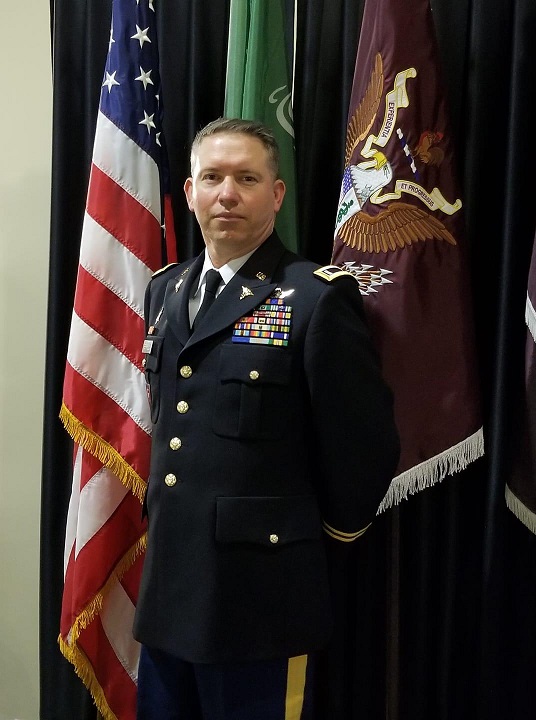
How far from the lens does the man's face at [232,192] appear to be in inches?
48.6

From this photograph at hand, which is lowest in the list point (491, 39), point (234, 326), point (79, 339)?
point (79, 339)

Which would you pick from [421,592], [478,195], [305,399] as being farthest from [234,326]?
[421,592]

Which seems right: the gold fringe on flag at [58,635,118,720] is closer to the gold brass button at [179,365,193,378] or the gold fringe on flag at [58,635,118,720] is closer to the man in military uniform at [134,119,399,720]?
the man in military uniform at [134,119,399,720]

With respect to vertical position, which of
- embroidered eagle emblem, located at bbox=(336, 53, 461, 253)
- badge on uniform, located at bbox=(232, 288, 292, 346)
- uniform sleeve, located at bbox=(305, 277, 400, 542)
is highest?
embroidered eagle emblem, located at bbox=(336, 53, 461, 253)

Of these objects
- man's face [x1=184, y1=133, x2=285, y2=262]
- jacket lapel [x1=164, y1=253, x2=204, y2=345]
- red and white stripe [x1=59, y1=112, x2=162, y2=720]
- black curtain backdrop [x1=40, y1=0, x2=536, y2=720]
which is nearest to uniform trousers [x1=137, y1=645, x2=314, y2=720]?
red and white stripe [x1=59, y1=112, x2=162, y2=720]

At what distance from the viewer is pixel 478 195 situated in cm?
166

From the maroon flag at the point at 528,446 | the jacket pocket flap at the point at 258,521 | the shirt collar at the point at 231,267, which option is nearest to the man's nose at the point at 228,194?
the shirt collar at the point at 231,267

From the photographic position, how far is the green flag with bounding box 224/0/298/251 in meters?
1.63

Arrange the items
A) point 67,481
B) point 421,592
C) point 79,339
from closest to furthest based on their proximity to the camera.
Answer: point 79,339 → point 421,592 → point 67,481

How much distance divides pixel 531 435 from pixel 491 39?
932 millimetres

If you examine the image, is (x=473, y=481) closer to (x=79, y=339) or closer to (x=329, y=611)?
(x=329, y=611)

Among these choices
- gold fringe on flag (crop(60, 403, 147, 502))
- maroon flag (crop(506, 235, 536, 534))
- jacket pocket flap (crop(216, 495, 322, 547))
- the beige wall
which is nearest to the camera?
jacket pocket flap (crop(216, 495, 322, 547))

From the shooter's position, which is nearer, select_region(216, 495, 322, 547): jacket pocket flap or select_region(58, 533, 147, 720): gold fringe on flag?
select_region(216, 495, 322, 547): jacket pocket flap

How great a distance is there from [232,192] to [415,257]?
47 cm
